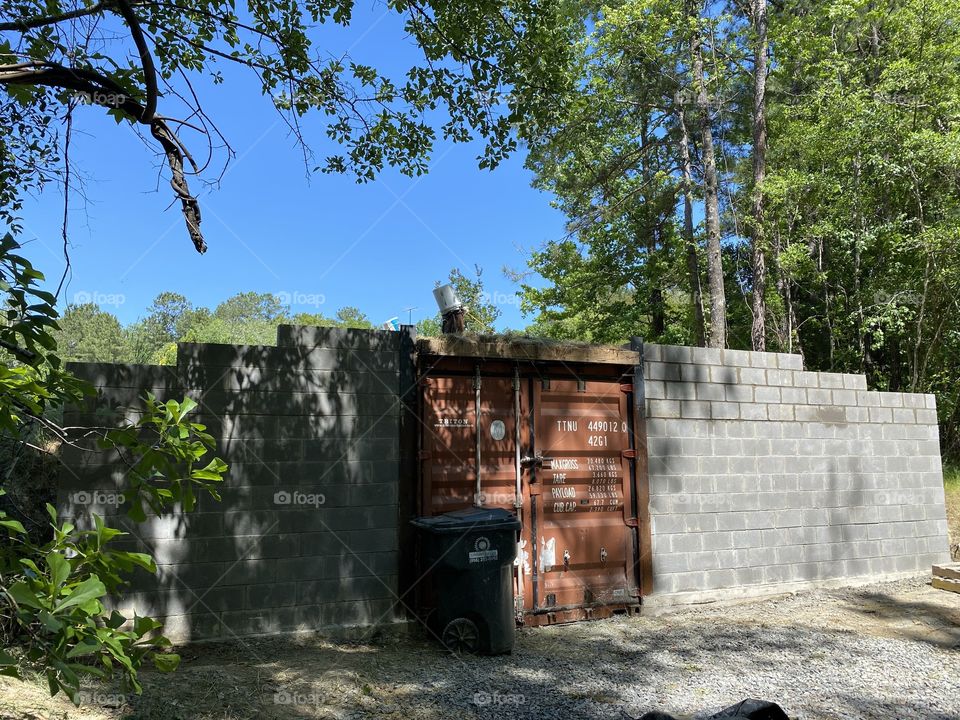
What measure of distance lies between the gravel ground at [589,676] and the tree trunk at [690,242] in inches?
486

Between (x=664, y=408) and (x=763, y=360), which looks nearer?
(x=664, y=408)

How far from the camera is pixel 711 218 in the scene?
15531 millimetres

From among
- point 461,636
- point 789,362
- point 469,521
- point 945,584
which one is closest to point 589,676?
point 461,636

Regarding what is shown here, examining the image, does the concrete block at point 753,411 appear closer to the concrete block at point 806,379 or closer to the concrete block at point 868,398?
the concrete block at point 806,379

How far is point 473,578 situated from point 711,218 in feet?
41.9

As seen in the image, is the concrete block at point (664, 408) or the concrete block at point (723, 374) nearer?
the concrete block at point (664, 408)

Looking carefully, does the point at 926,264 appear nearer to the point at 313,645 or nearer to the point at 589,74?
the point at 589,74

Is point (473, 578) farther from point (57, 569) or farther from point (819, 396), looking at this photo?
point (819, 396)

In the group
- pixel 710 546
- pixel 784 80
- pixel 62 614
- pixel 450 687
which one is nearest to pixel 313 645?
pixel 450 687

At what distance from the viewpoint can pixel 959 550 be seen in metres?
9.30

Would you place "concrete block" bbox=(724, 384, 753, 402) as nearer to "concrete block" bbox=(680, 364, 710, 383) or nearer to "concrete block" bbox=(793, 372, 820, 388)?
"concrete block" bbox=(680, 364, 710, 383)

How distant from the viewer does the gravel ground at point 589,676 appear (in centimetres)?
414

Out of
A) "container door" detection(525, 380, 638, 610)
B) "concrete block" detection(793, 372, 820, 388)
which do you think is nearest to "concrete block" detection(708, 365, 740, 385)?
"concrete block" detection(793, 372, 820, 388)

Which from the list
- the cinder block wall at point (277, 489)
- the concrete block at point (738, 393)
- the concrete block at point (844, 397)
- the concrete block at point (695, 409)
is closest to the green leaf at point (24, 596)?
the cinder block wall at point (277, 489)
